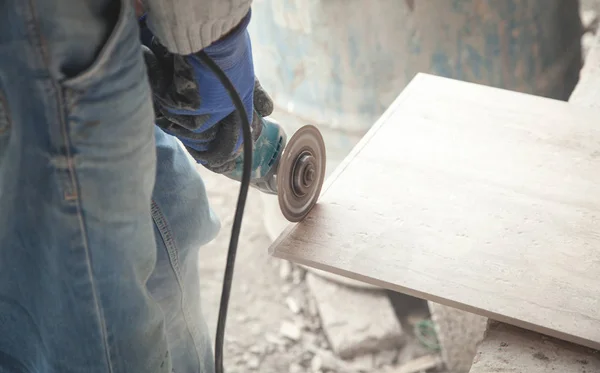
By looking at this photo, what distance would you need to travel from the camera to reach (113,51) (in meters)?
0.77

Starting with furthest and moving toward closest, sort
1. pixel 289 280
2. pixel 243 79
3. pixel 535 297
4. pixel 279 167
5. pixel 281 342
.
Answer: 1. pixel 289 280
2. pixel 281 342
3. pixel 279 167
4. pixel 535 297
5. pixel 243 79

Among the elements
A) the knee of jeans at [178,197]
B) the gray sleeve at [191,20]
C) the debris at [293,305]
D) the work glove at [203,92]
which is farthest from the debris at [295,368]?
the gray sleeve at [191,20]

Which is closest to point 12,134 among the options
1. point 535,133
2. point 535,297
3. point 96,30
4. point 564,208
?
point 96,30

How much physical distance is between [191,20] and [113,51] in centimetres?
13

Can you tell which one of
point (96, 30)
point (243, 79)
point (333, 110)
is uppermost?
point (96, 30)

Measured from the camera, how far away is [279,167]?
4.17 feet

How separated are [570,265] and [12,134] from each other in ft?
3.12

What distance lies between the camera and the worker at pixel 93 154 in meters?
0.75

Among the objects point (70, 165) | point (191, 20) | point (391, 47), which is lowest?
point (391, 47)

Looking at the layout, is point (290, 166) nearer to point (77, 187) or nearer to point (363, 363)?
point (77, 187)

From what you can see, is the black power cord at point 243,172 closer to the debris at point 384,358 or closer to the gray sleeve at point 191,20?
the gray sleeve at point 191,20

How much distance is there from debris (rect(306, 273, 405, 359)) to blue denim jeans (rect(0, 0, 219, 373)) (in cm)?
147

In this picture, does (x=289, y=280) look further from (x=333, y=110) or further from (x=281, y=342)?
(x=333, y=110)

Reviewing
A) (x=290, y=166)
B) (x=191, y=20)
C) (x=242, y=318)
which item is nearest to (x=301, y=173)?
(x=290, y=166)
